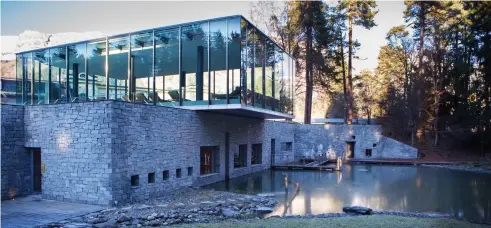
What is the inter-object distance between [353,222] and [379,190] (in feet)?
20.7

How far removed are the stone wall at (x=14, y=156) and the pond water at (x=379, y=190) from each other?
6.29 m

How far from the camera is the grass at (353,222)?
803cm

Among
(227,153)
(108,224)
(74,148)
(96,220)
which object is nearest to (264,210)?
(108,224)

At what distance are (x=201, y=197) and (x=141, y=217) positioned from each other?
316 centimetres

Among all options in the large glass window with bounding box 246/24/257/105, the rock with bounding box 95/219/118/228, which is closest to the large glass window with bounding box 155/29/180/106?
the large glass window with bounding box 246/24/257/105

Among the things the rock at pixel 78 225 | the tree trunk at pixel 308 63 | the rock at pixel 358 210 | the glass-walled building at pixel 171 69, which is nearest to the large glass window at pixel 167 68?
the glass-walled building at pixel 171 69

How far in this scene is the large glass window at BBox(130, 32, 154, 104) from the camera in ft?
46.7

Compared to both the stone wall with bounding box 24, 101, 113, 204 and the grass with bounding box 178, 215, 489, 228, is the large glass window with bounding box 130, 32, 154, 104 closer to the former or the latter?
the stone wall with bounding box 24, 101, 113, 204

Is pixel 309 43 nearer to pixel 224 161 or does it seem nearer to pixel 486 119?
pixel 486 119

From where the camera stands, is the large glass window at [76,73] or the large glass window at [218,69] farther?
the large glass window at [76,73]

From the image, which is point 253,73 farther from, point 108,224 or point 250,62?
point 108,224

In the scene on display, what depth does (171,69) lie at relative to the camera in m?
15.6

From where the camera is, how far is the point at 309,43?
93.1ft

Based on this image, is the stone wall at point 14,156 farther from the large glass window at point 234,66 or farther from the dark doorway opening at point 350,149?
the dark doorway opening at point 350,149
